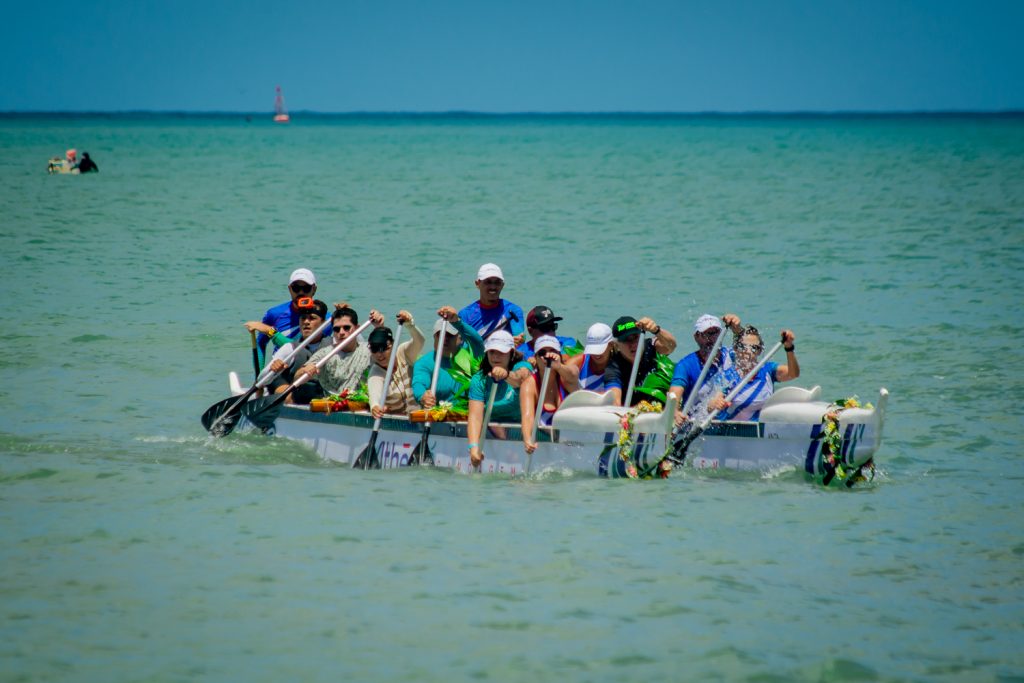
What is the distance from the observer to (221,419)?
15.3 m

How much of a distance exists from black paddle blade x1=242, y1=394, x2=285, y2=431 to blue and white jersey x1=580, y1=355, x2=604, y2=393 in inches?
137

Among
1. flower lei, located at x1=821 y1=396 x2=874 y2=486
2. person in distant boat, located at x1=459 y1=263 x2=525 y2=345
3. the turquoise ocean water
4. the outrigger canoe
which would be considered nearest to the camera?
the turquoise ocean water

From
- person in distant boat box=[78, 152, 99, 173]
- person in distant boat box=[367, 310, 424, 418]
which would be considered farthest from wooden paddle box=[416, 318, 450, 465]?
person in distant boat box=[78, 152, 99, 173]

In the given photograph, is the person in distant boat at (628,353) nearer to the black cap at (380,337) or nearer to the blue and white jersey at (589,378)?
the blue and white jersey at (589,378)

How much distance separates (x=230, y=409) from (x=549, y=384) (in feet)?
13.1

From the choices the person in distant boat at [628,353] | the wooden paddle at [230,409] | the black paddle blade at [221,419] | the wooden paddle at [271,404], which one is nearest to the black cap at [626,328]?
the person in distant boat at [628,353]

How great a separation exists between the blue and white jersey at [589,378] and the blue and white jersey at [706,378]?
2.59 ft

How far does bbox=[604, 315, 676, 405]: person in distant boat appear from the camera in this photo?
13812 mm

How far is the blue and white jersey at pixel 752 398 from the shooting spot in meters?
13.6

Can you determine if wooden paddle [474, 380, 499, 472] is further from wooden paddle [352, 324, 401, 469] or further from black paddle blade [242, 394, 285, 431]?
black paddle blade [242, 394, 285, 431]

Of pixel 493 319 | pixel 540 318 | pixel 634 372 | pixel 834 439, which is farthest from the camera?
pixel 493 319

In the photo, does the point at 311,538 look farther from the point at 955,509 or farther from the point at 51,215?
the point at 51,215

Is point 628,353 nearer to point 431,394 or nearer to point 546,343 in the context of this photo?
point 546,343

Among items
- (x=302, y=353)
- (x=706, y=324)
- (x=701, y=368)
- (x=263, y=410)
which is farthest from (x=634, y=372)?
(x=263, y=410)
